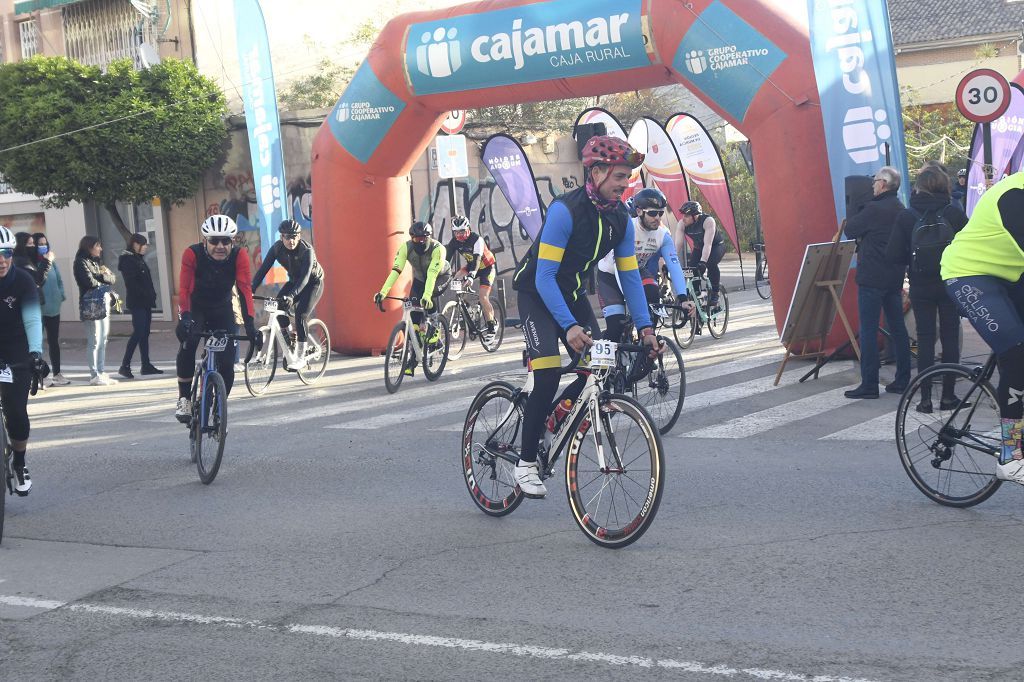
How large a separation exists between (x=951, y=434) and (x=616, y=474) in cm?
194

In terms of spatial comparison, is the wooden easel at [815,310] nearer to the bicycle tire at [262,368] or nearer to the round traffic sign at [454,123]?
Result: the bicycle tire at [262,368]

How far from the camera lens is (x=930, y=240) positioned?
9.43 metres

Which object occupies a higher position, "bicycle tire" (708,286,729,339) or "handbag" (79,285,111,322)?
"handbag" (79,285,111,322)

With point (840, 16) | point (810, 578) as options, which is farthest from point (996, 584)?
point (840, 16)

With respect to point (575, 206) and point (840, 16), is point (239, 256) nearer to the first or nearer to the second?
point (575, 206)

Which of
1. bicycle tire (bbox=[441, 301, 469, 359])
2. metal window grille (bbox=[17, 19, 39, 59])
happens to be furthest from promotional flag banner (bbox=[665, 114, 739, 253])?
metal window grille (bbox=[17, 19, 39, 59])

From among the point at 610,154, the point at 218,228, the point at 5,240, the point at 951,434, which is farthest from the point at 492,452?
the point at 218,228

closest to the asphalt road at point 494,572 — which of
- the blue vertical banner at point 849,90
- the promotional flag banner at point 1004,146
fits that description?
the blue vertical banner at point 849,90

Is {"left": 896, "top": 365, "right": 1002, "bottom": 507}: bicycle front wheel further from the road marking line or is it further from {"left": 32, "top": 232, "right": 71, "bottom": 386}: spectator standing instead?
{"left": 32, "top": 232, "right": 71, "bottom": 386}: spectator standing

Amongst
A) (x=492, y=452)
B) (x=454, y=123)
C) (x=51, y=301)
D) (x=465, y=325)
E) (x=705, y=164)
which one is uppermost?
(x=454, y=123)

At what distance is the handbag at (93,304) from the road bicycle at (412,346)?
181 inches

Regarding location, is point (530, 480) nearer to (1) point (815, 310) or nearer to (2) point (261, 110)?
(1) point (815, 310)

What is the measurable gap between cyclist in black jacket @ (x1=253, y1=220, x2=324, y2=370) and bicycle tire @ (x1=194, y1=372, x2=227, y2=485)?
5.01m

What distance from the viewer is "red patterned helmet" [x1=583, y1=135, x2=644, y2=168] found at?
5996mm
